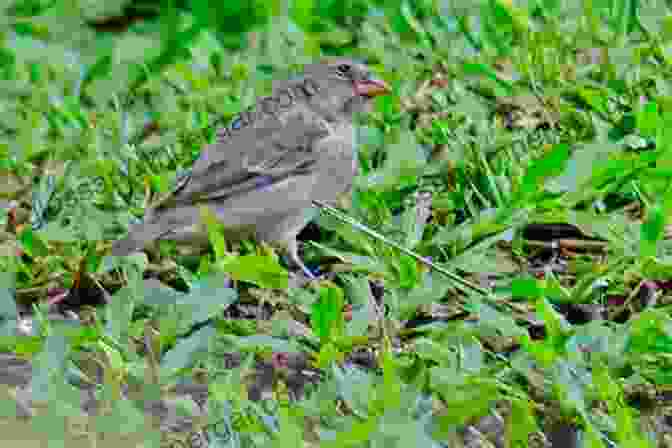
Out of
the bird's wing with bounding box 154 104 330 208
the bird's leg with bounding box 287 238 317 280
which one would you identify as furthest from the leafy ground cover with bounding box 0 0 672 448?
the bird's wing with bounding box 154 104 330 208

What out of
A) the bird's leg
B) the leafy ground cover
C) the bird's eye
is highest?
the bird's eye

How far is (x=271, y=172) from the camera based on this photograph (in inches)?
211

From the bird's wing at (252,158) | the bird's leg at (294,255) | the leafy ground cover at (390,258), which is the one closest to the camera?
the leafy ground cover at (390,258)

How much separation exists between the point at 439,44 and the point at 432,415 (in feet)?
9.40

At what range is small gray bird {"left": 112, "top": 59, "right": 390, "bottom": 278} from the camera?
509 centimetres

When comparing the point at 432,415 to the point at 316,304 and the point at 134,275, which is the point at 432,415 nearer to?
the point at 316,304

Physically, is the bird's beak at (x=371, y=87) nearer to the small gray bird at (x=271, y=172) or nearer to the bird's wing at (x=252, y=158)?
the small gray bird at (x=271, y=172)

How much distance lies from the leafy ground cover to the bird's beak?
14 cm

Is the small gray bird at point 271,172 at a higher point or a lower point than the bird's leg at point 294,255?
higher

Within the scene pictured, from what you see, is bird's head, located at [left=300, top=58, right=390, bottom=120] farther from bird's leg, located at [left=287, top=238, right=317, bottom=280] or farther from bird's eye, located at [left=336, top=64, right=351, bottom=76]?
bird's leg, located at [left=287, top=238, right=317, bottom=280]

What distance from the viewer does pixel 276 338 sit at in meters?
4.32

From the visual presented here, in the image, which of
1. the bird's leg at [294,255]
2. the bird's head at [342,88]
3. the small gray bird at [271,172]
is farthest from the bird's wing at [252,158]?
the bird's leg at [294,255]

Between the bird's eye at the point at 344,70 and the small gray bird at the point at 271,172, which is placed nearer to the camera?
the small gray bird at the point at 271,172

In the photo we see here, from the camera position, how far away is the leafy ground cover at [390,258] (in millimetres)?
3881
